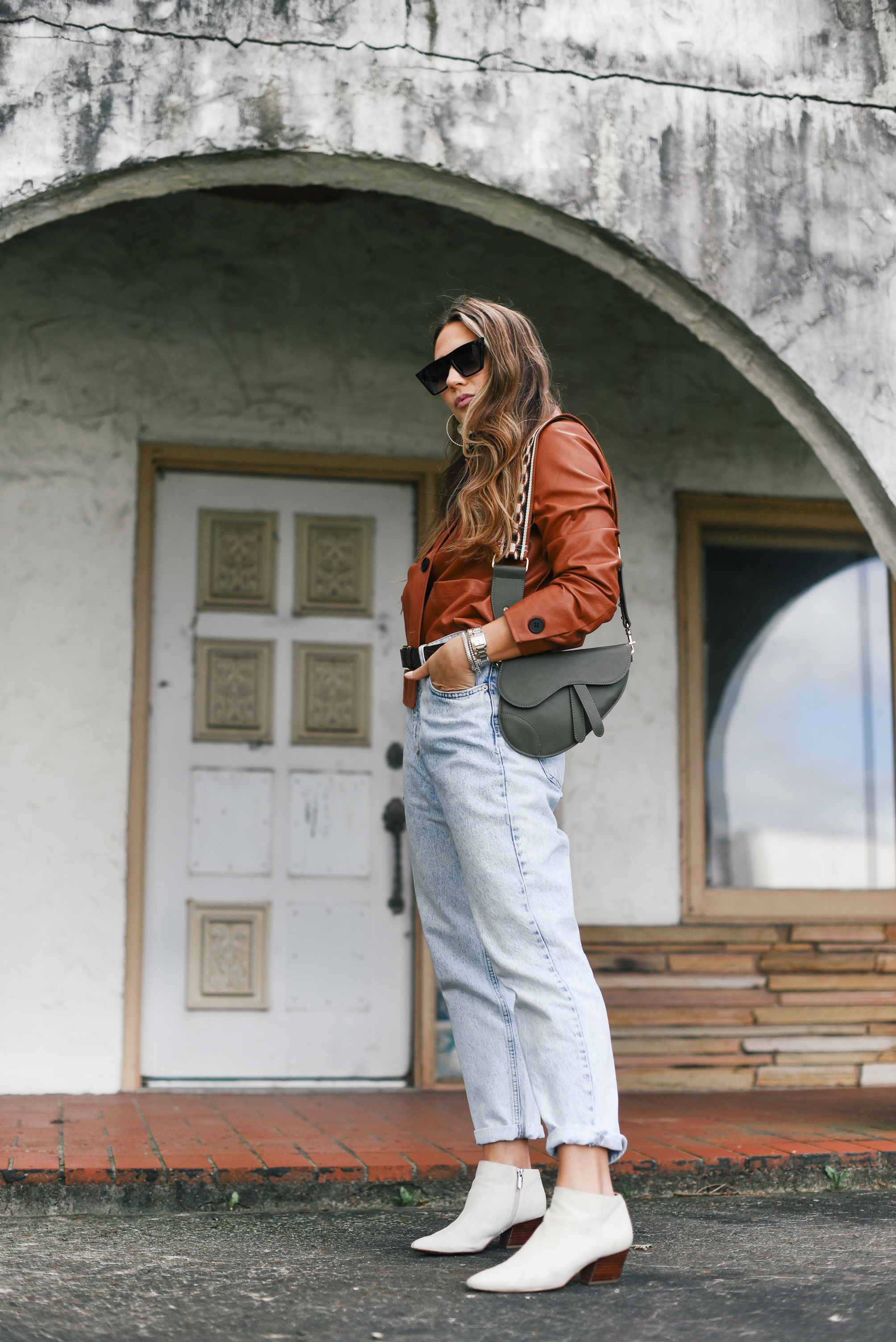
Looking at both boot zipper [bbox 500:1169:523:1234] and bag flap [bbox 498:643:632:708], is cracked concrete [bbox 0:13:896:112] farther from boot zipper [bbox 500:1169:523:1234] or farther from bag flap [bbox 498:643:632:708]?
boot zipper [bbox 500:1169:523:1234]

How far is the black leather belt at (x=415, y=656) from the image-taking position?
263 cm

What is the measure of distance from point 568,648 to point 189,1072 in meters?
3.05

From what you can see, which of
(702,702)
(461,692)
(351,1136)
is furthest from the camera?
(702,702)

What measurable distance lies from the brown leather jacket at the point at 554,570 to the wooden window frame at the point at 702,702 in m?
2.84

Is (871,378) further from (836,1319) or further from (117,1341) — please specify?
(117,1341)

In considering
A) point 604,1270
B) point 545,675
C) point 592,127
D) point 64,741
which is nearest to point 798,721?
point 592,127

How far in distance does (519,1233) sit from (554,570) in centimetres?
132

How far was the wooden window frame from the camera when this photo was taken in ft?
A: 17.4

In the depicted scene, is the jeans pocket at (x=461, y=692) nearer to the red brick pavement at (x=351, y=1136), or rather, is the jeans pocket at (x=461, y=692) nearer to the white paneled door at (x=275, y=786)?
the red brick pavement at (x=351, y=1136)

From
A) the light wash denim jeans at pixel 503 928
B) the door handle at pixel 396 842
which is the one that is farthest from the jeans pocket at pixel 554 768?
the door handle at pixel 396 842

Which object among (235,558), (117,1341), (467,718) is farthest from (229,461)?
(117,1341)

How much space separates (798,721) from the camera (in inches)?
220

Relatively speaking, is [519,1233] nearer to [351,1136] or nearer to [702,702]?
[351,1136]

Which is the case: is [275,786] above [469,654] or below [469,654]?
below
